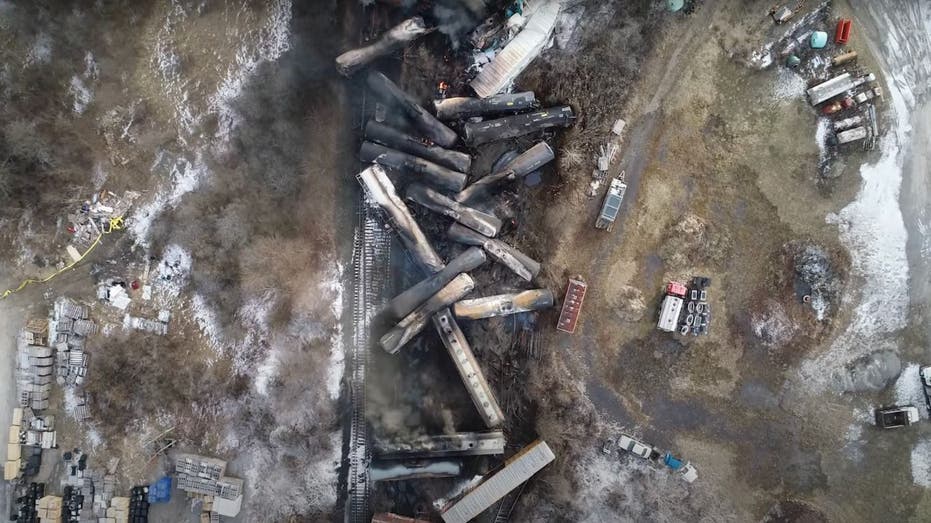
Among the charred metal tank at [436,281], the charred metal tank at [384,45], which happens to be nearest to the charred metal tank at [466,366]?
the charred metal tank at [436,281]

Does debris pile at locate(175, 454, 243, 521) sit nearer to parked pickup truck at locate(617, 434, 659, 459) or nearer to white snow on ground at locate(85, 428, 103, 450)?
white snow on ground at locate(85, 428, 103, 450)

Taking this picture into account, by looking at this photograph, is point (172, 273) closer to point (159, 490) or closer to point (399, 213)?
point (159, 490)

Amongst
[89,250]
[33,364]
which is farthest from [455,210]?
[33,364]

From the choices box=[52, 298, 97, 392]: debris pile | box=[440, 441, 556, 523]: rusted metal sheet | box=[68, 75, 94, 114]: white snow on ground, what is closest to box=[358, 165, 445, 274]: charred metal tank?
box=[440, 441, 556, 523]: rusted metal sheet

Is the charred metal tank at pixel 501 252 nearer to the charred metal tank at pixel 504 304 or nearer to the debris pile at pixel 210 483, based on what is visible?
the charred metal tank at pixel 504 304

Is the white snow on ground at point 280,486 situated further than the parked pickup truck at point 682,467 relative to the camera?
Yes

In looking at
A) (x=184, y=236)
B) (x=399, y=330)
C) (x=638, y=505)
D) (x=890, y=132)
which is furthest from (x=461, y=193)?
(x=890, y=132)
